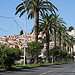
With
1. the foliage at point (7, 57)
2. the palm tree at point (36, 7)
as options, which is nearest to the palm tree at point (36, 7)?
the palm tree at point (36, 7)

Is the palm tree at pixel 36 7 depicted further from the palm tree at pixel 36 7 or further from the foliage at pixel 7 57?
the foliage at pixel 7 57

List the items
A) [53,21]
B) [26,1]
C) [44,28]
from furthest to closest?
[53,21], [44,28], [26,1]

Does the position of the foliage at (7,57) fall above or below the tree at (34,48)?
below

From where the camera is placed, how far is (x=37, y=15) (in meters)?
43.0

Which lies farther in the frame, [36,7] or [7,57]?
[36,7]

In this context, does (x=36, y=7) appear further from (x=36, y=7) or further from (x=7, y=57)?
(x=7, y=57)

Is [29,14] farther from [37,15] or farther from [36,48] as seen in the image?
[36,48]

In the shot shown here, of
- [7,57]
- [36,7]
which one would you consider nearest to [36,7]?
[36,7]

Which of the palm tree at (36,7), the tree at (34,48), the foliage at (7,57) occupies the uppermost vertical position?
the palm tree at (36,7)

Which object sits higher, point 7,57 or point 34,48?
point 34,48

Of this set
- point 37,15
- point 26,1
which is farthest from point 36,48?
point 26,1

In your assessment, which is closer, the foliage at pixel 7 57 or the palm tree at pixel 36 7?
the foliage at pixel 7 57

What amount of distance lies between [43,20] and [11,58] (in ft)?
87.5

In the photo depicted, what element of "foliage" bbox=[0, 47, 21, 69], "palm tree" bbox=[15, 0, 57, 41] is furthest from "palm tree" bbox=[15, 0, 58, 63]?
"foliage" bbox=[0, 47, 21, 69]
